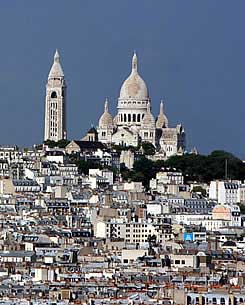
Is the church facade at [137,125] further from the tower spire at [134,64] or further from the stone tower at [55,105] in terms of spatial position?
the stone tower at [55,105]

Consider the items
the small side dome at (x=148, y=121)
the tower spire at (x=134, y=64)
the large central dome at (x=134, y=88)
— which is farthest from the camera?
the tower spire at (x=134, y=64)

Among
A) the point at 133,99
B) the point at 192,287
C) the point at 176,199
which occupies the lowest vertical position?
the point at 192,287

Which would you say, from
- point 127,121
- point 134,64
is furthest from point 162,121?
point 134,64

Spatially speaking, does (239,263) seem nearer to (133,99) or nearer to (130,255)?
(130,255)

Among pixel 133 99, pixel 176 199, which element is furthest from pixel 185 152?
pixel 176 199

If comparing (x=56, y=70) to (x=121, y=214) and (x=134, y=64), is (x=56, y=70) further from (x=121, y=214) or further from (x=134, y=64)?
(x=121, y=214)

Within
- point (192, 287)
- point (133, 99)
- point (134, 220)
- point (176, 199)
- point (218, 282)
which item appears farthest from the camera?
point (133, 99)

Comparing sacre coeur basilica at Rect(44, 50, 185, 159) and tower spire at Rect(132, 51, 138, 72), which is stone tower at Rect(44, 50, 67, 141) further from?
tower spire at Rect(132, 51, 138, 72)

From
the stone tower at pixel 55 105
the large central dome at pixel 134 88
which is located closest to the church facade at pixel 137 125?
the large central dome at pixel 134 88
